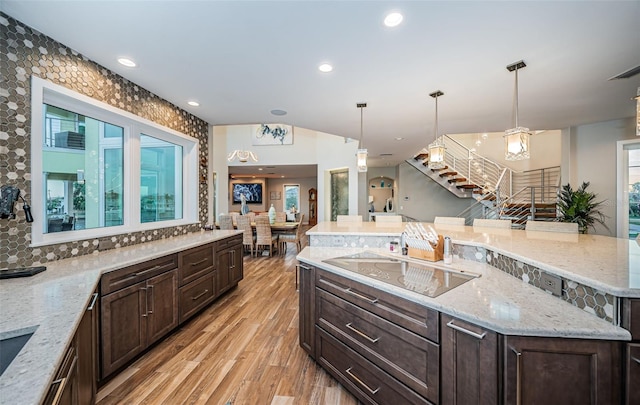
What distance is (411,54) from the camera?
2.12m

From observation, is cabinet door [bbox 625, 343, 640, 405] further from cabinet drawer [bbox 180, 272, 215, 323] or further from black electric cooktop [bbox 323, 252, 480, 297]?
cabinet drawer [bbox 180, 272, 215, 323]

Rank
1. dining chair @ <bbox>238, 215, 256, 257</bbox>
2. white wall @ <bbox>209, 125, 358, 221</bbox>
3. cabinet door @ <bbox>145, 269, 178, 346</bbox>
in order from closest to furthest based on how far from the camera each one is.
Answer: cabinet door @ <bbox>145, 269, 178, 346</bbox>, dining chair @ <bbox>238, 215, 256, 257</bbox>, white wall @ <bbox>209, 125, 358, 221</bbox>

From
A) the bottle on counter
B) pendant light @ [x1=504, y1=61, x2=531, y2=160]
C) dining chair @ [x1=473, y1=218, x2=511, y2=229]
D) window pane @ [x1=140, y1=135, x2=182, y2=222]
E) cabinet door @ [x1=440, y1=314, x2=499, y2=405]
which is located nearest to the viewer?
cabinet door @ [x1=440, y1=314, x2=499, y2=405]

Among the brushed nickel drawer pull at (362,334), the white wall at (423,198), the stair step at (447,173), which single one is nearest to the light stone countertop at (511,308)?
the brushed nickel drawer pull at (362,334)

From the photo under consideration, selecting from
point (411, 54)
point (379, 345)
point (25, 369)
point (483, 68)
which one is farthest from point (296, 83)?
point (25, 369)

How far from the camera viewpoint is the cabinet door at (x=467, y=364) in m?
1.06

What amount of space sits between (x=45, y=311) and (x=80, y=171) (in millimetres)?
1658

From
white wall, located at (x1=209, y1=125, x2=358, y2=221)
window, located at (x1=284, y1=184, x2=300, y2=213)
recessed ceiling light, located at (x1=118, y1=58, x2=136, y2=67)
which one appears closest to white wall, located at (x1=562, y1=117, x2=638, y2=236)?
white wall, located at (x1=209, y1=125, x2=358, y2=221)

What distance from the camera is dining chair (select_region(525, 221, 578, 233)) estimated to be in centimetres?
272

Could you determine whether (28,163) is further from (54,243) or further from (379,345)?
(379,345)

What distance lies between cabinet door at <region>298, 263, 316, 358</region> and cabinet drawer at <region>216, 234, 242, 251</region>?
156 centimetres

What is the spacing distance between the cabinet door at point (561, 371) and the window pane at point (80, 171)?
3.18 meters

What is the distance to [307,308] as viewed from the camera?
2.15 metres

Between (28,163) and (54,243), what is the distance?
0.63 m
